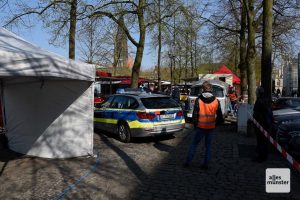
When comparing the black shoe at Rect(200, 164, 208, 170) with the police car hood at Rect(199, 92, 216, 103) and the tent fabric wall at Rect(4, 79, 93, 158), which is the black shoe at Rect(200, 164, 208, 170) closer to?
the police car hood at Rect(199, 92, 216, 103)

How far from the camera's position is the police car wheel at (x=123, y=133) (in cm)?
1159

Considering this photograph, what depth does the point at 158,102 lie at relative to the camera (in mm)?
11641

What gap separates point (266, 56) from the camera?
495 inches

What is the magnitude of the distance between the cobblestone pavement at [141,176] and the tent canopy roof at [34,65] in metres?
1.97

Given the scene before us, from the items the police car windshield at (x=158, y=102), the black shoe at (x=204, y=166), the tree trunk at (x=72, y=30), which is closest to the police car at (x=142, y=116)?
the police car windshield at (x=158, y=102)

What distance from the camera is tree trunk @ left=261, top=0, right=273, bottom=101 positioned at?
1249 cm

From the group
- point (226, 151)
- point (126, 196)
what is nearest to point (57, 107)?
point (126, 196)

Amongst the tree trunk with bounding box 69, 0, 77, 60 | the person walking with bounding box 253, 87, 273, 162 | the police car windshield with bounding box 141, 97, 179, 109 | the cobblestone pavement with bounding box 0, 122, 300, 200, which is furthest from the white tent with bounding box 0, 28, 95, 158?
the tree trunk with bounding box 69, 0, 77, 60

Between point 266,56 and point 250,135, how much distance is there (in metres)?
2.77

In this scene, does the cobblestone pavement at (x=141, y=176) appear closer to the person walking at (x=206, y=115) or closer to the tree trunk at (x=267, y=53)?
the person walking at (x=206, y=115)

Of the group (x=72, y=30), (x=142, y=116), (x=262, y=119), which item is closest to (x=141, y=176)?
(x=262, y=119)

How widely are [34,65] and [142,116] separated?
507 centimetres

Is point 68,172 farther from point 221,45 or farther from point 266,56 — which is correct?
point 221,45

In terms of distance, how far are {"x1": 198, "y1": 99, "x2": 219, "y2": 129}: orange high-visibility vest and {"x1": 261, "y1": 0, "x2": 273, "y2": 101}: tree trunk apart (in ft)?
16.0
